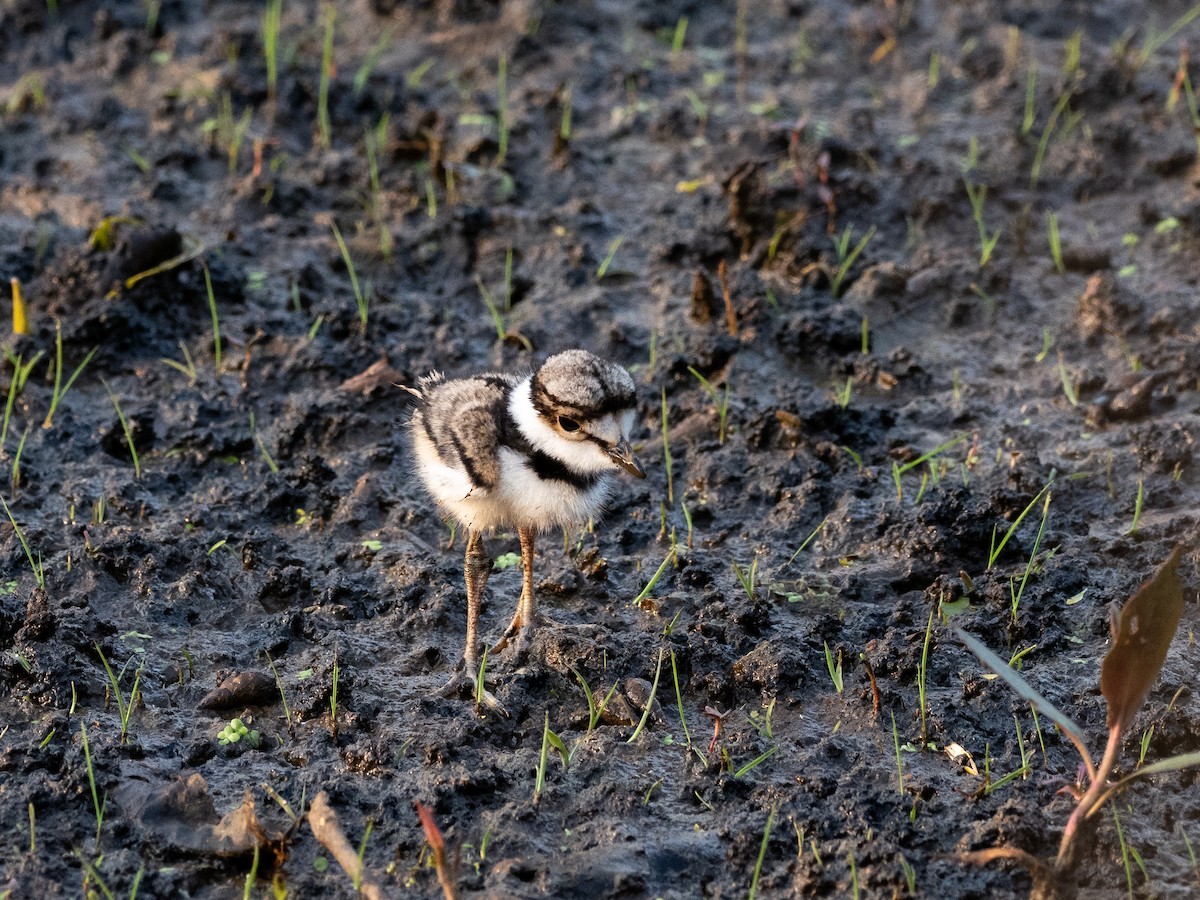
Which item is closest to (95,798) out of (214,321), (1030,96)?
(214,321)

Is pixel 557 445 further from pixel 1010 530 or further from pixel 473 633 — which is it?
pixel 1010 530

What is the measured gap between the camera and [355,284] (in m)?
5.94

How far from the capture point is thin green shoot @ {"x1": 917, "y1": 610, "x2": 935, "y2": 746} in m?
4.06

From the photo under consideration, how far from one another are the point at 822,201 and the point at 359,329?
2319mm

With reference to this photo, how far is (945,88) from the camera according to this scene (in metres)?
7.55

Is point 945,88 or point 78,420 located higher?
point 945,88

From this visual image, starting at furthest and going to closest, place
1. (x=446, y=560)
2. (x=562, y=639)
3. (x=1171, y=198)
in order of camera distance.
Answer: (x=1171, y=198) < (x=446, y=560) < (x=562, y=639)

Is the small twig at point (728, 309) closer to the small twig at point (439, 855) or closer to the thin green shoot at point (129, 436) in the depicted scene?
the thin green shoot at point (129, 436)

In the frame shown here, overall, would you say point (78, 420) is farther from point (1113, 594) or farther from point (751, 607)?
point (1113, 594)

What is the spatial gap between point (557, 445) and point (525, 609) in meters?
0.61

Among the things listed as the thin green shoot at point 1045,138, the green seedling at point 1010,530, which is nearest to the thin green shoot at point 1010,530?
the green seedling at point 1010,530

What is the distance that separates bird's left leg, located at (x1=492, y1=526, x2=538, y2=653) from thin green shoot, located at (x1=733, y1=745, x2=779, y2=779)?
866 mm

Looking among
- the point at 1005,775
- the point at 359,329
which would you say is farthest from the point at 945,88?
the point at 1005,775

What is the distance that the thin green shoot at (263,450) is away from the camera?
5250mm
